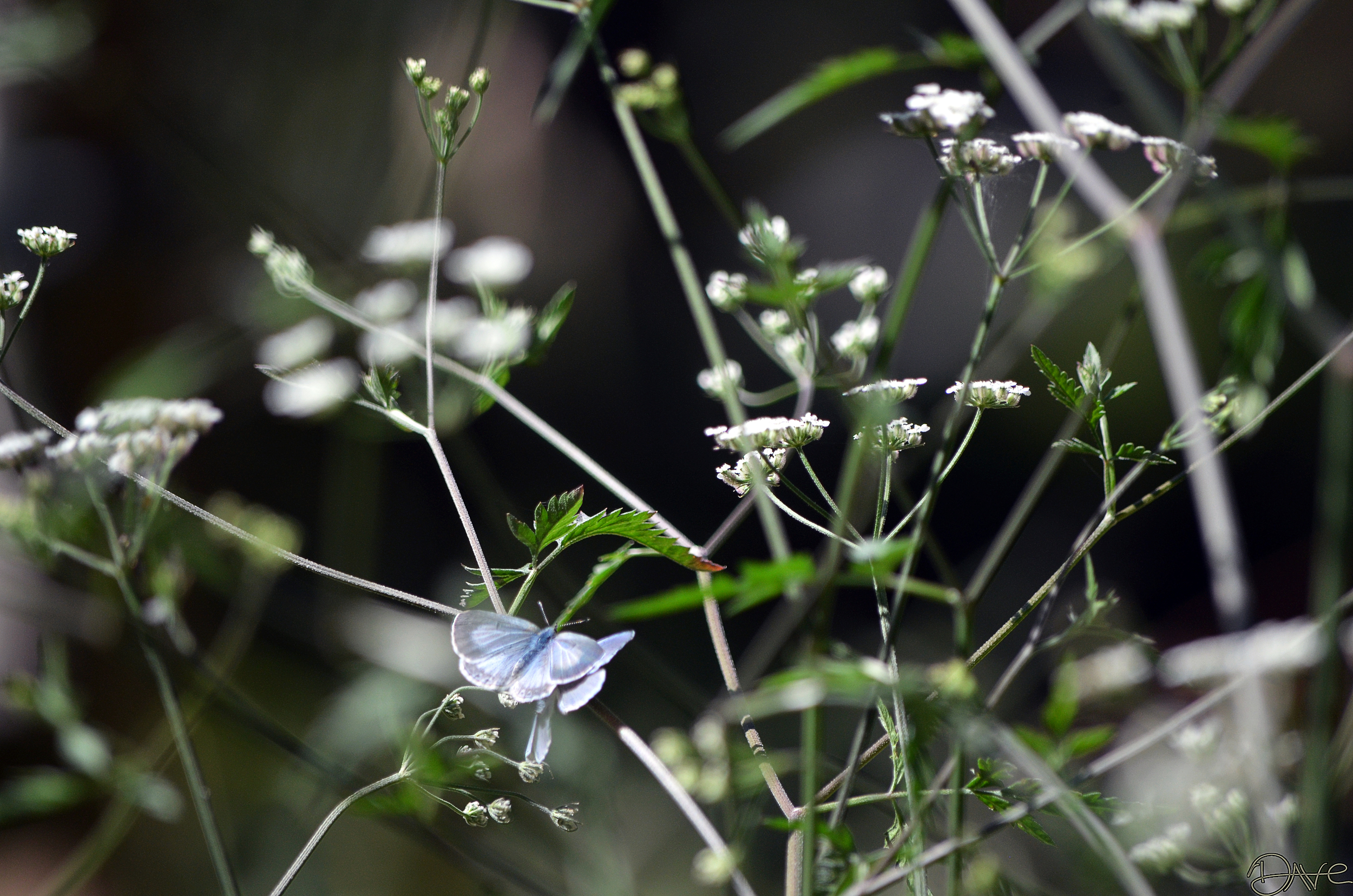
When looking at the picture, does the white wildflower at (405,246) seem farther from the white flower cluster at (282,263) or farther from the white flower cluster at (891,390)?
the white flower cluster at (891,390)

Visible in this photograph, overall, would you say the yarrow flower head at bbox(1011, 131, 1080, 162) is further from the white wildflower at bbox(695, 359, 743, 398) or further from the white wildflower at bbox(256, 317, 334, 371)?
the white wildflower at bbox(256, 317, 334, 371)

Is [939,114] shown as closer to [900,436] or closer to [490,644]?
[900,436]

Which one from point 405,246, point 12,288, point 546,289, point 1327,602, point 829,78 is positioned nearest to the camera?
point 1327,602

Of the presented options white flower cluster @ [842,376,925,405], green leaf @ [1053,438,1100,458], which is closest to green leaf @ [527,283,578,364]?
white flower cluster @ [842,376,925,405]

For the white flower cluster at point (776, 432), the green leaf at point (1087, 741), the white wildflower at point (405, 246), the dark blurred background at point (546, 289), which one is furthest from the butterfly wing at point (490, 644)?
the dark blurred background at point (546, 289)

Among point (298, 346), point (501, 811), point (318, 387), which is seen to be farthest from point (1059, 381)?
point (298, 346)

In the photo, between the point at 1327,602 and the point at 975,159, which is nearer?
the point at 1327,602
